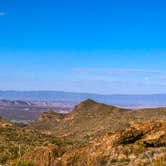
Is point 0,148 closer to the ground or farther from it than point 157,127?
closer to the ground

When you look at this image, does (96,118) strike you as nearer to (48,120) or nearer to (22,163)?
(48,120)

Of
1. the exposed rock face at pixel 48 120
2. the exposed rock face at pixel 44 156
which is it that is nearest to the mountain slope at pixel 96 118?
the exposed rock face at pixel 48 120

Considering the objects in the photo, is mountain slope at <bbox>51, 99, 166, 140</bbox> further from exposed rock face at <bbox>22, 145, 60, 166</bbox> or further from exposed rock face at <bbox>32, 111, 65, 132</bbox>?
exposed rock face at <bbox>22, 145, 60, 166</bbox>

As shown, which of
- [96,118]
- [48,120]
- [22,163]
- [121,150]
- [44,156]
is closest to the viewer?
[121,150]

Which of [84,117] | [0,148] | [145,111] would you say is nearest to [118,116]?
[145,111]

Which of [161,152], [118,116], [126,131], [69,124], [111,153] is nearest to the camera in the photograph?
[161,152]

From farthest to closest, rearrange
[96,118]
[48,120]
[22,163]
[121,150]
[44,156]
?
[48,120]
[96,118]
[44,156]
[22,163]
[121,150]

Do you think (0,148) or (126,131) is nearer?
(126,131)

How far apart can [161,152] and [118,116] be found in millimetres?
89200

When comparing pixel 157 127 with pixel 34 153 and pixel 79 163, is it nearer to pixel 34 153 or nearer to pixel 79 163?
pixel 79 163

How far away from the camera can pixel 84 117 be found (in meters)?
124

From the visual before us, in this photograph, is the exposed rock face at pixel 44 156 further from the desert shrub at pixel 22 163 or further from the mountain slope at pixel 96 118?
the mountain slope at pixel 96 118

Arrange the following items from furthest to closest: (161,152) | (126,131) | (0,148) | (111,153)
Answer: (0,148) < (126,131) < (111,153) < (161,152)

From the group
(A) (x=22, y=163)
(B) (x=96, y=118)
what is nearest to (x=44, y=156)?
(A) (x=22, y=163)
